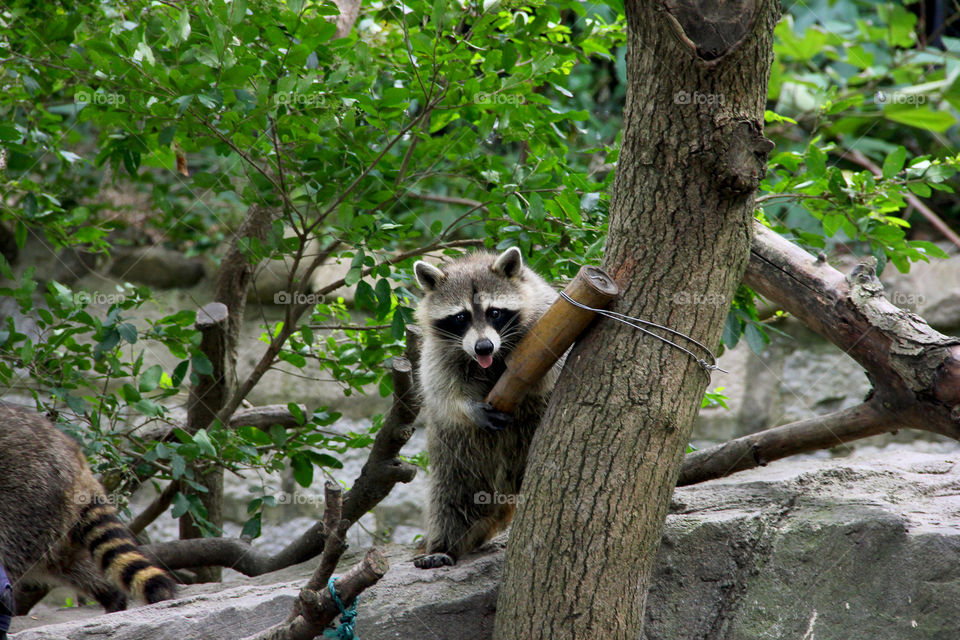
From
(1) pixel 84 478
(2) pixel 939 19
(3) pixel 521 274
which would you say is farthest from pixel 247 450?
(2) pixel 939 19

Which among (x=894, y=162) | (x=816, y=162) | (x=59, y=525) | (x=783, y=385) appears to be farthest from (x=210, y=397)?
(x=783, y=385)

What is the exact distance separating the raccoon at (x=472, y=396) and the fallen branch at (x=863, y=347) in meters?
1.11

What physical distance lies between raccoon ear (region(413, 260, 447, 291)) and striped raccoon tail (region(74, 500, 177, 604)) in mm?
2036

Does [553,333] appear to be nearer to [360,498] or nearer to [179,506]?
[360,498]

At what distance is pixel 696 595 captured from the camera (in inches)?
136

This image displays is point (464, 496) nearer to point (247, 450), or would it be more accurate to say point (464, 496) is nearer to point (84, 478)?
point (247, 450)

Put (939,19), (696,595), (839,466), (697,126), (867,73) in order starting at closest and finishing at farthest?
(697,126), (696,595), (839,466), (867,73), (939,19)

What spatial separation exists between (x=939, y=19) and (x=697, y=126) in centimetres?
646

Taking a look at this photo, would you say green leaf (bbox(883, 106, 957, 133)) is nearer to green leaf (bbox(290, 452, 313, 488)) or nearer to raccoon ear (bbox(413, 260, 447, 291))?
raccoon ear (bbox(413, 260, 447, 291))

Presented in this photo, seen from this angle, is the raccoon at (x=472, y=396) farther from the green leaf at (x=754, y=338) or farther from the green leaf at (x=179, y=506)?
the green leaf at (x=179, y=506)

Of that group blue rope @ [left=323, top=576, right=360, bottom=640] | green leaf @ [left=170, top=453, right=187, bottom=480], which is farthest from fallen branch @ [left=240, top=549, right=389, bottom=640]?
green leaf @ [left=170, top=453, right=187, bottom=480]

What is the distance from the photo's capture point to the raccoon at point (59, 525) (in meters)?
4.47

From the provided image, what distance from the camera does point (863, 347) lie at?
11.7ft

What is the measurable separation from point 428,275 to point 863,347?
2178 millimetres
